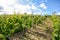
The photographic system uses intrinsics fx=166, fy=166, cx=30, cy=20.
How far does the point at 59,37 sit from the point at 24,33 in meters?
2.14

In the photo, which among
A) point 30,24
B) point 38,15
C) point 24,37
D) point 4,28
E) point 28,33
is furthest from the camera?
point 38,15

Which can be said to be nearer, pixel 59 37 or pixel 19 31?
pixel 59 37

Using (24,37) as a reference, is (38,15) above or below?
above

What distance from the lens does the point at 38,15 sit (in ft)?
42.9

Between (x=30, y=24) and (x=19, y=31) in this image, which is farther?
(x=30, y=24)

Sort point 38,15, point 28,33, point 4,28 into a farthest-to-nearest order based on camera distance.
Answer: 1. point 38,15
2. point 28,33
3. point 4,28

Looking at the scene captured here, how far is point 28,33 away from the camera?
9.18 meters

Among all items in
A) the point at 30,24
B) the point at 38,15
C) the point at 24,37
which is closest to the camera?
the point at 24,37

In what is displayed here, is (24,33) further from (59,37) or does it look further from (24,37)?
(59,37)

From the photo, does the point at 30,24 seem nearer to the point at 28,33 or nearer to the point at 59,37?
the point at 28,33

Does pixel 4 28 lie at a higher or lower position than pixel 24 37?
higher

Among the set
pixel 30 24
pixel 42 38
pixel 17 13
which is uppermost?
pixel 17 13

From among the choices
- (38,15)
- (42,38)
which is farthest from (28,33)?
(38,15)

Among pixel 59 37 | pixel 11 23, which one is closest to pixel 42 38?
pixel 59 37
